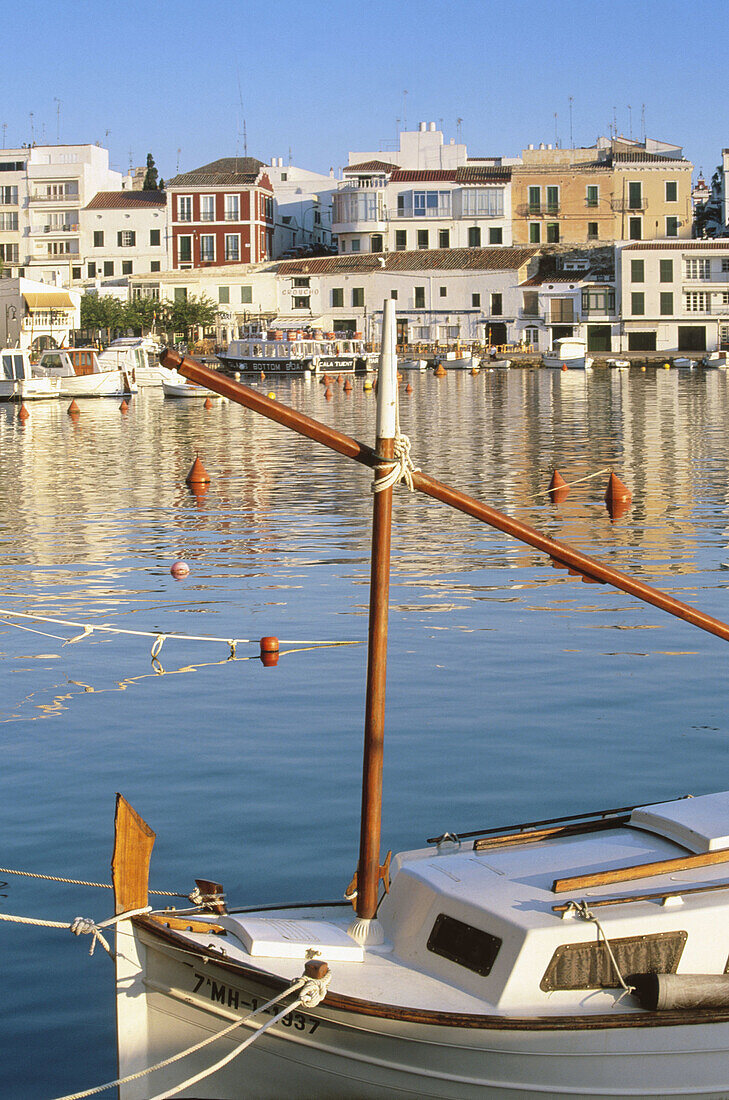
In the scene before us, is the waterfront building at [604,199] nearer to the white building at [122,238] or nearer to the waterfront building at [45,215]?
the white building at [122,238]

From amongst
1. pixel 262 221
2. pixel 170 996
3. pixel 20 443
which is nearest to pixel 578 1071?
pixel 170 996

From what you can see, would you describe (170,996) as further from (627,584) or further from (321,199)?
(321,199)

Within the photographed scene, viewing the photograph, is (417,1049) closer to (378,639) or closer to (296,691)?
(378,639)

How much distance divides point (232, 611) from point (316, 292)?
8349 cm

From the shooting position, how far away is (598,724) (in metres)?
11.5

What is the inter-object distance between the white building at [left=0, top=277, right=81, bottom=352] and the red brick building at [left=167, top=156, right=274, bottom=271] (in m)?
Answer: 27.8

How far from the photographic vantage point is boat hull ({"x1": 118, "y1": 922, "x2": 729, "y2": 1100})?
5.62 metres

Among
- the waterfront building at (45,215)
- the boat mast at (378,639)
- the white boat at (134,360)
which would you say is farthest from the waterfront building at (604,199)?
the boat mast at (378,639)

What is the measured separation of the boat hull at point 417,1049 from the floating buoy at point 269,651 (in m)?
7.71

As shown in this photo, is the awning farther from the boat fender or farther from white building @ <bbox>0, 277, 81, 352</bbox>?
the boat fender

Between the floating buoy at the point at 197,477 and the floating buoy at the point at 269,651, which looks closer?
the floating buoy at the point at 269,651

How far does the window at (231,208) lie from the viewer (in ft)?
324

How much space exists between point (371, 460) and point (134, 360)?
217 feet

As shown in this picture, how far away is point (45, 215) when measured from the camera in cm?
10238
